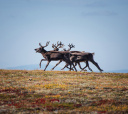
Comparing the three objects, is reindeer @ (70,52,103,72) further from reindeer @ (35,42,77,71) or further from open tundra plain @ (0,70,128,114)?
open tundra plain @ (0,70,128,114)

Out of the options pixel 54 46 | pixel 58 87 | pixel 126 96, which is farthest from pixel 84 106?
pixel 54 46

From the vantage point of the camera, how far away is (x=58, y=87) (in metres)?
20.0

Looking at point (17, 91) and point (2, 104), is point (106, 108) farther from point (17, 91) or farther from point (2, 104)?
point (17, 91)

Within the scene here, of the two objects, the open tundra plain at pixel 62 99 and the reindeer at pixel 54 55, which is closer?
the open tundra plain at pixel 62 99

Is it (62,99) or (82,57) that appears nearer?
(62,99)

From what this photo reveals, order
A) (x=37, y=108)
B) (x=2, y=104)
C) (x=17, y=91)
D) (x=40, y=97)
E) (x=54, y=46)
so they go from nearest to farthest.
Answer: (x=37, y=108), (x=2, y=104), (x=40, y=97), (x=17, y=91), (x=54, y=46)

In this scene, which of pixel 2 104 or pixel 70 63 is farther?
pixel 70 63

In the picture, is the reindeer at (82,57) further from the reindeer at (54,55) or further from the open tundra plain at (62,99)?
the open tundra plain at (62,99)

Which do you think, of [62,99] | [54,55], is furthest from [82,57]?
[62,99]

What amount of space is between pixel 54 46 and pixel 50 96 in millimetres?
27976

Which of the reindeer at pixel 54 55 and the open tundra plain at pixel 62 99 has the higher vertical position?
the reindeer at pixel 54 55

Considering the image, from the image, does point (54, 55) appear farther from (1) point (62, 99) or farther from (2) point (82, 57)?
(1) point (62, 99)

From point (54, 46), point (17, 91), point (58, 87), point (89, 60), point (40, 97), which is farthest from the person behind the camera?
point (54, 46)

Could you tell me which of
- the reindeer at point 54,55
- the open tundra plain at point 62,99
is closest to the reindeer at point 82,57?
the reindeer at point 54,55
